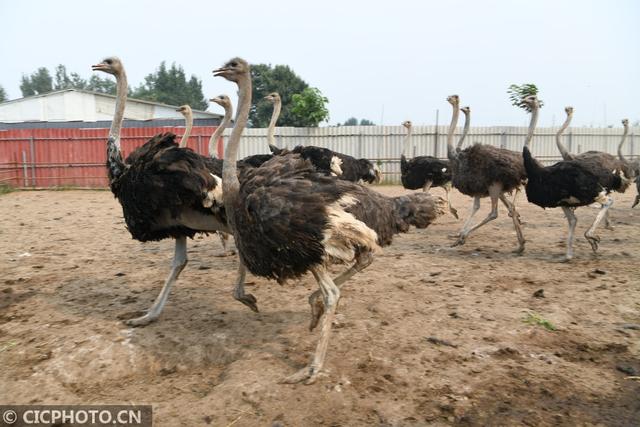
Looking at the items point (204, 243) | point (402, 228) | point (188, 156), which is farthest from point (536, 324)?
point (204, 243)

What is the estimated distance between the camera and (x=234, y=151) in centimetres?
363

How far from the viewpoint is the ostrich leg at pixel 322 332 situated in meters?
3.25

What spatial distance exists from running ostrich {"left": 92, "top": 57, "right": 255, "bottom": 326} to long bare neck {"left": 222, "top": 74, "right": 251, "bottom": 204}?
0.48 metres

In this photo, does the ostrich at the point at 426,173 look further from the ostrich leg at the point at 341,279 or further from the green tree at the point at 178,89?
the green tree at the point at 178,89

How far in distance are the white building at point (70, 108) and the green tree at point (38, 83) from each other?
6801 centimetres

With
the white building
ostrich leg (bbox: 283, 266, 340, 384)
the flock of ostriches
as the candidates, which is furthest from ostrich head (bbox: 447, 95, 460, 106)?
the white building

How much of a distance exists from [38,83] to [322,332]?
10278 cm

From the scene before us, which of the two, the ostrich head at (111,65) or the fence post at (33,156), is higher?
the ostrich head at (111,65)

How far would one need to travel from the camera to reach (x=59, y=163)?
1698 cm

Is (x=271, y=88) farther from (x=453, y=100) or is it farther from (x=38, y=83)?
(x=38, y=83)

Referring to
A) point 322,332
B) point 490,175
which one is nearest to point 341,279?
point 322,332

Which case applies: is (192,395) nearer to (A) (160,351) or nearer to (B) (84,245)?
(A) (160,351)

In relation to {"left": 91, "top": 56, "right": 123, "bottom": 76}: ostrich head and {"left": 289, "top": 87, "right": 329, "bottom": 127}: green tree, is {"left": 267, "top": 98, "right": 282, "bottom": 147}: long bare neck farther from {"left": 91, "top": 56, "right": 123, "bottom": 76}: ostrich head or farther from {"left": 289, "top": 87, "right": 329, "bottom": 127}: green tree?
{"left": 289, "top": 87, "right": 329, "bottom": 127}: green tree

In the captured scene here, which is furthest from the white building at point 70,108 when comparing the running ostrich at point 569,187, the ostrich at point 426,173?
the running ostrich at point 569,187
